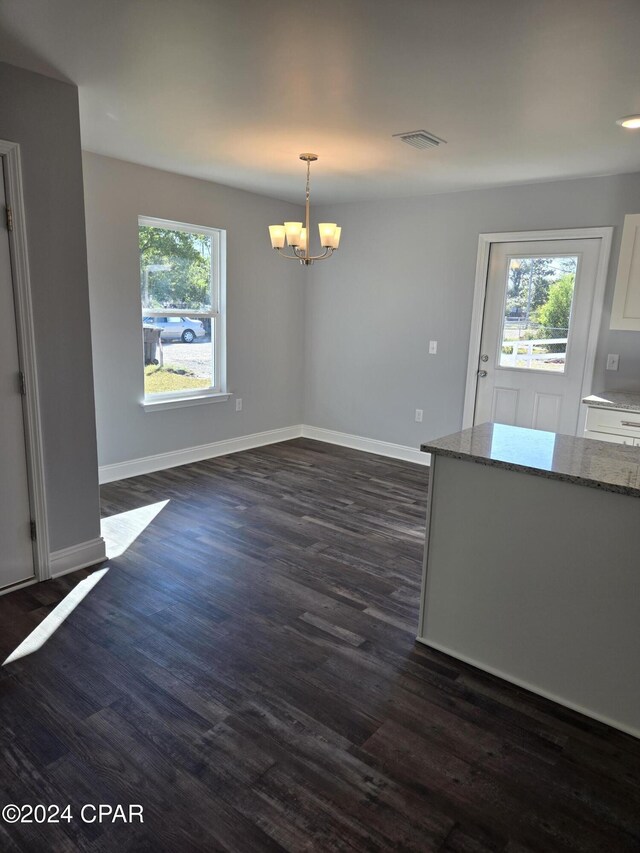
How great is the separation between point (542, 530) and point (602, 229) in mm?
2909

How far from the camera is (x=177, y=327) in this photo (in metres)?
4.76

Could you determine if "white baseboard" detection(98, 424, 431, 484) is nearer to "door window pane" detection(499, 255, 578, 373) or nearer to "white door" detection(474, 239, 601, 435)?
"white door" detection(474, 239, 601, 435)

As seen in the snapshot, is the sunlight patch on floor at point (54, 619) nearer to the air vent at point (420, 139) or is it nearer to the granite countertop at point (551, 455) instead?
the granite countertop at point (551, 455)

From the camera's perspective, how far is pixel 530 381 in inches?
178

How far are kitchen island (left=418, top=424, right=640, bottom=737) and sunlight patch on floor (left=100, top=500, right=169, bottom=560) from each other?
184 cm

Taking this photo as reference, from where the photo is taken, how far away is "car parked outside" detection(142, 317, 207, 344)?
459 cm

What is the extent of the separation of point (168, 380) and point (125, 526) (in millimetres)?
1611

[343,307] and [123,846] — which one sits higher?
[343,307]

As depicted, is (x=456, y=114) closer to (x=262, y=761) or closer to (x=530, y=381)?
(x=530, y=381)

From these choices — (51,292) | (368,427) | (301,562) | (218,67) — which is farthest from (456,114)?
(368,427)

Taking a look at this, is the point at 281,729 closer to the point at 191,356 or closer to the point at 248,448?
the point at 191,356

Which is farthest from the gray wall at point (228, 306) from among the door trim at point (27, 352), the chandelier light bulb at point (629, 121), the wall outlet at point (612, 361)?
the chandelier light bulb at point (629, 121)

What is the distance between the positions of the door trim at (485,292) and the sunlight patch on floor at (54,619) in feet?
10.7

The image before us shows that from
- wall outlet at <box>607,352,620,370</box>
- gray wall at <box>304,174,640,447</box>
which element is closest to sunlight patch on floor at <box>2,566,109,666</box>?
gray wall at <box>304,174,640,447</box>
